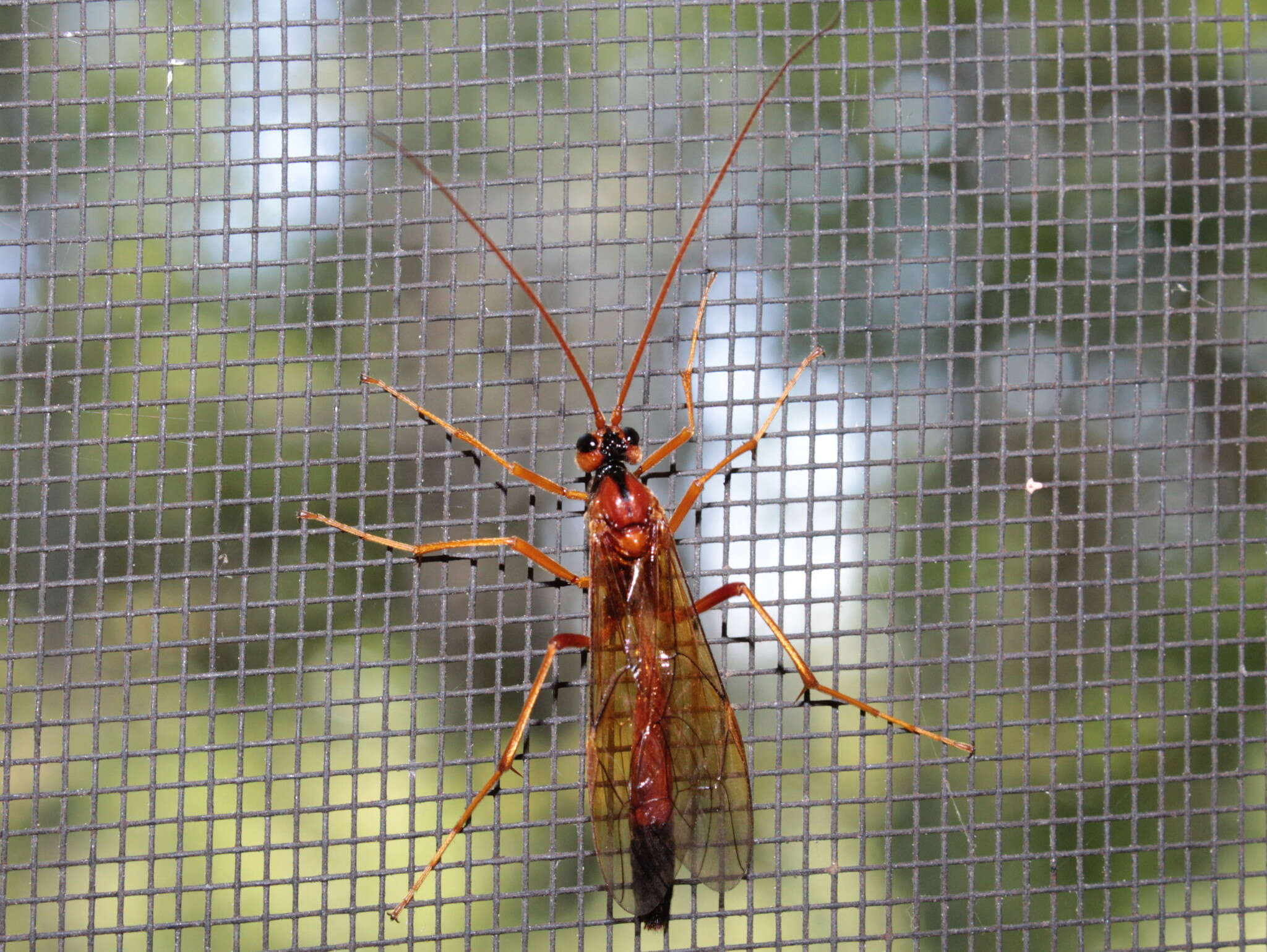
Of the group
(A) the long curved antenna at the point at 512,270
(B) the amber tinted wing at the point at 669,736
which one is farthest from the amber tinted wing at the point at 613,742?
(A) the long curved antenna at the point at 512,270

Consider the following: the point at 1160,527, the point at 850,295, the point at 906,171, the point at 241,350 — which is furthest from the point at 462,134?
the point at 1160,527

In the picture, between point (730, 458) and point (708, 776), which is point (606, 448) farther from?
point (708, 776)

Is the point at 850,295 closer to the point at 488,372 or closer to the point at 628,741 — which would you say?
the point at 628,741

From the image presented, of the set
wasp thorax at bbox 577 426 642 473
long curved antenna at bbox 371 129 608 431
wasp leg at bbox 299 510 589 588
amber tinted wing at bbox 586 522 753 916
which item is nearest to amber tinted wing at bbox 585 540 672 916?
amber tinted wing at bbox 586 522 753 916

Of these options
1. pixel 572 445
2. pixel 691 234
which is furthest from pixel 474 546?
pixel 691 234

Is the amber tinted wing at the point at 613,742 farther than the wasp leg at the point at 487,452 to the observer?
No

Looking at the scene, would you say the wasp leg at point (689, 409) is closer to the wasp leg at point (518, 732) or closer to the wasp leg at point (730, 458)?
the wasp leg at point (730, 458)

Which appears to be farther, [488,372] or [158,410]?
[488,372]

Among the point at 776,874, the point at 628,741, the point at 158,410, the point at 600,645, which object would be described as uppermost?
the point at 158,410
